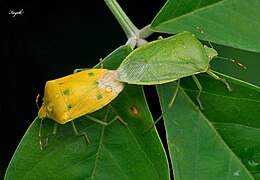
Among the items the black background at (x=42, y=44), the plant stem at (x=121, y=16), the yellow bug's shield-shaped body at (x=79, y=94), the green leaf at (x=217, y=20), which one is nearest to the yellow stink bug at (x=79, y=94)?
the yellow bug's shield-shaped body at (x=79, y=94)

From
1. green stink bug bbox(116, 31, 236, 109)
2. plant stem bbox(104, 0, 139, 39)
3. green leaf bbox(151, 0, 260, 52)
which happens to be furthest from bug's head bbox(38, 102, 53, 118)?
green leaf bbox(151, 0, 260, 52)

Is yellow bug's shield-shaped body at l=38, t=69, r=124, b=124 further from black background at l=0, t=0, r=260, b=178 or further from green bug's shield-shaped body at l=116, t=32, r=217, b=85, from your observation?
black background at l=0, t=0, r=260, b=178

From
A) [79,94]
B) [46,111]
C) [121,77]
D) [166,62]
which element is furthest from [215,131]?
[46,111]

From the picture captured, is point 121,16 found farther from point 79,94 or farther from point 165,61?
point 79,94

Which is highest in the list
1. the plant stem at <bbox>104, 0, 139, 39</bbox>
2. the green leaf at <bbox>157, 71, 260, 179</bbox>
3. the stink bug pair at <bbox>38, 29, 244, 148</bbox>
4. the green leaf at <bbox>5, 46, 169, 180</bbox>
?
the plant stem at <bbox>104, 0, 139, 39</bbox>

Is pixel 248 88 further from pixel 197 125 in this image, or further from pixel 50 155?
pixel 50 155
